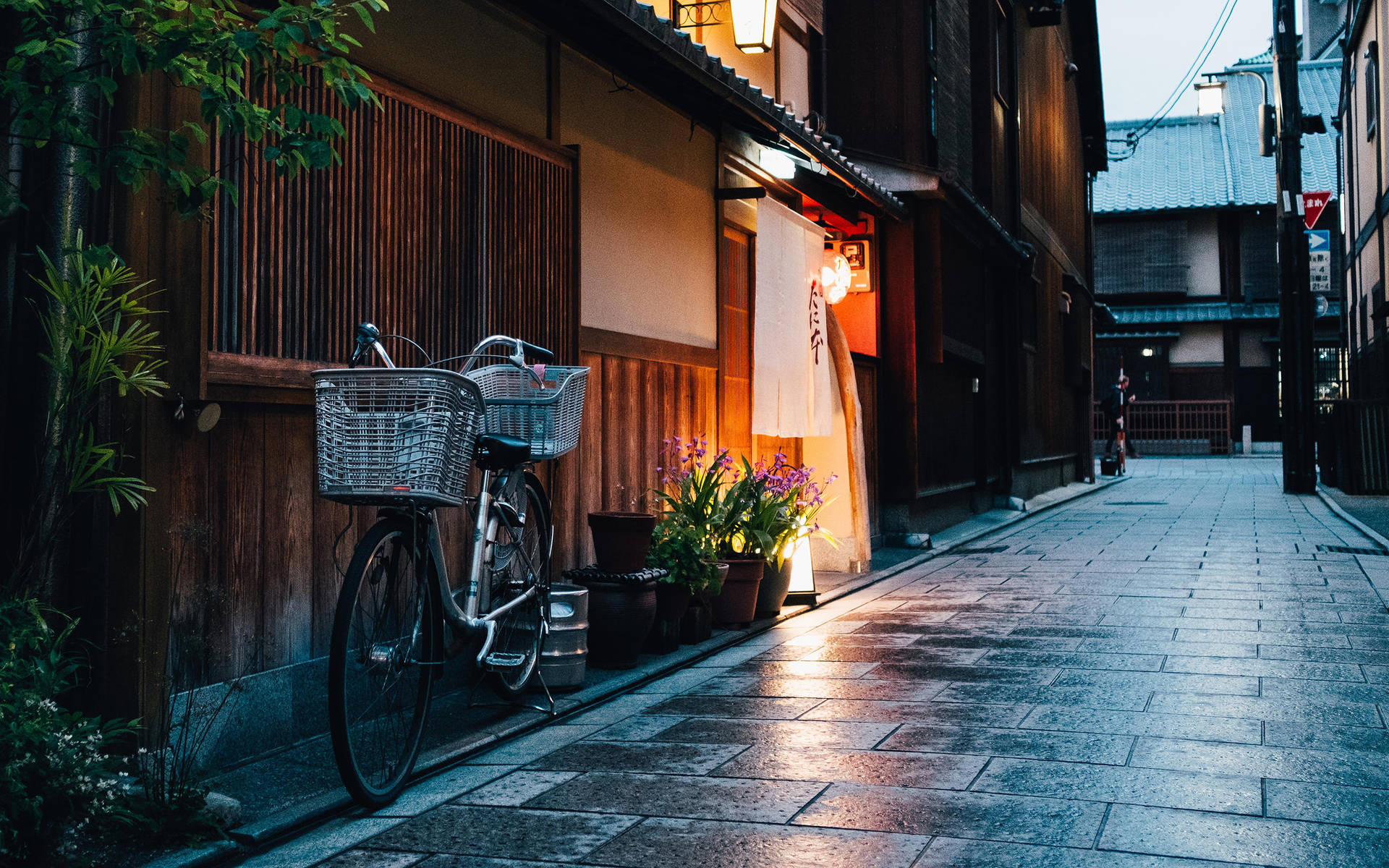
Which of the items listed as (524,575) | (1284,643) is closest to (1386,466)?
(1284,643)

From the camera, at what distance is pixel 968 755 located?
5.73m

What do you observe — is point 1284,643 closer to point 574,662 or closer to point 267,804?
point 574,662

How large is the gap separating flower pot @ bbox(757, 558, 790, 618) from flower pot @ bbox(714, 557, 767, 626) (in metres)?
0.38

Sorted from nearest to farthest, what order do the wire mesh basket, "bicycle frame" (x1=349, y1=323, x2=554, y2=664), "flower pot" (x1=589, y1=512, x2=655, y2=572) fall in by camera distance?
1. "bicycle frame" (x1=349, y1=323, x2=554, y2=664)
2. the wire mesh basket
3. "flower pot" (x1=589, y1=512, x2=655, y2=572)

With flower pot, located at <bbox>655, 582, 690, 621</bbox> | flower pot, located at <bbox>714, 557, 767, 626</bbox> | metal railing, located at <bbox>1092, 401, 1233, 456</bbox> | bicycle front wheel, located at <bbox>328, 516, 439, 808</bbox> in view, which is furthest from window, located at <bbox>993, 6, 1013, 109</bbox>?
metal railing, located at <bbox>1092, 401, 1233, 456</bbox>

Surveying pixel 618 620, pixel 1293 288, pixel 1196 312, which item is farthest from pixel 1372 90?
pixel 618 620

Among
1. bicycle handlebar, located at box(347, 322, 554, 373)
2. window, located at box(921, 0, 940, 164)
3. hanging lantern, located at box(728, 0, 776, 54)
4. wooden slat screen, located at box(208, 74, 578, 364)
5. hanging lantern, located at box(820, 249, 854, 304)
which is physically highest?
window, located at box(921, 0, 940, 164)

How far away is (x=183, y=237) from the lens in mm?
5188

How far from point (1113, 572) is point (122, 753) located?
10365 mm

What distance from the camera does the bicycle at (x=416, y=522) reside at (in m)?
4.83

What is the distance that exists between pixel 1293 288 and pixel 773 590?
1986 cm

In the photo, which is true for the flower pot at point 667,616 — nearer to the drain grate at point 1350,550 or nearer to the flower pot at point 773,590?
the flower pot at point 773,590

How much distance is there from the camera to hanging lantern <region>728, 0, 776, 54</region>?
1091 cm

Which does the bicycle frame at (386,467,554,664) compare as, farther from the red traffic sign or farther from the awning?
the red traffic sign
